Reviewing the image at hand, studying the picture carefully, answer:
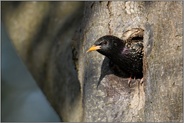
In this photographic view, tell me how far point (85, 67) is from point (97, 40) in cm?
20

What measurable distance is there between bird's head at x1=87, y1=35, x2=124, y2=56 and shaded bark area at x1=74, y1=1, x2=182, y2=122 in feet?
0.15

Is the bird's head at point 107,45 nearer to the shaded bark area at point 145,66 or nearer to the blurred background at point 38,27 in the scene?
the shaded bark area at point 145,66

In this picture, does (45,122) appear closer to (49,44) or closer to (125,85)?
(49,44)

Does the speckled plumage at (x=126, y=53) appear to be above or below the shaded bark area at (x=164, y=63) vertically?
below

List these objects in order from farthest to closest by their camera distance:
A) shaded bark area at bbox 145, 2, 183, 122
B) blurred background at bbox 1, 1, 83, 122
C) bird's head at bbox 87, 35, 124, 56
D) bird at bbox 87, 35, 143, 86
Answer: blurred background at bbox 1, 1, 83, 122, bird at bbox 87, 35, 143, 86, bird's head at bbox 87, 35, 124, 56, shaded bark area at bbox 145, 2, 183, 122

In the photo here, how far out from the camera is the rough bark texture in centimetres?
341

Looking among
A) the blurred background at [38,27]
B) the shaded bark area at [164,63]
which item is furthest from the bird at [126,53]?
the blurred background at [38,27]

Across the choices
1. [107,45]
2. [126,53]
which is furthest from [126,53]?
[107,45]

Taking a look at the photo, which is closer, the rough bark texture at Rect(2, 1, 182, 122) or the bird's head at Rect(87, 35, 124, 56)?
the rough bark texture at Rect(2, 1, 182, 122)

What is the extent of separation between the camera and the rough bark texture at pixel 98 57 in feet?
11.2

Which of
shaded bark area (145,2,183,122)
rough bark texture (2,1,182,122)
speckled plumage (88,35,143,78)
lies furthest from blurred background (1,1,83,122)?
shaded bark area (145,2,183,122)

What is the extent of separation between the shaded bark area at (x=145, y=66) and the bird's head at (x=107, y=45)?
0.15ft

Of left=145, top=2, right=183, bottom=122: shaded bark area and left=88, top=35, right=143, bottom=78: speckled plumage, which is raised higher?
left=145, top=2, right=183, bottom=122: shaded bark area

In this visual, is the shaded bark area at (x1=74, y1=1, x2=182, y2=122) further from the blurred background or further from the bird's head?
the blurred background
